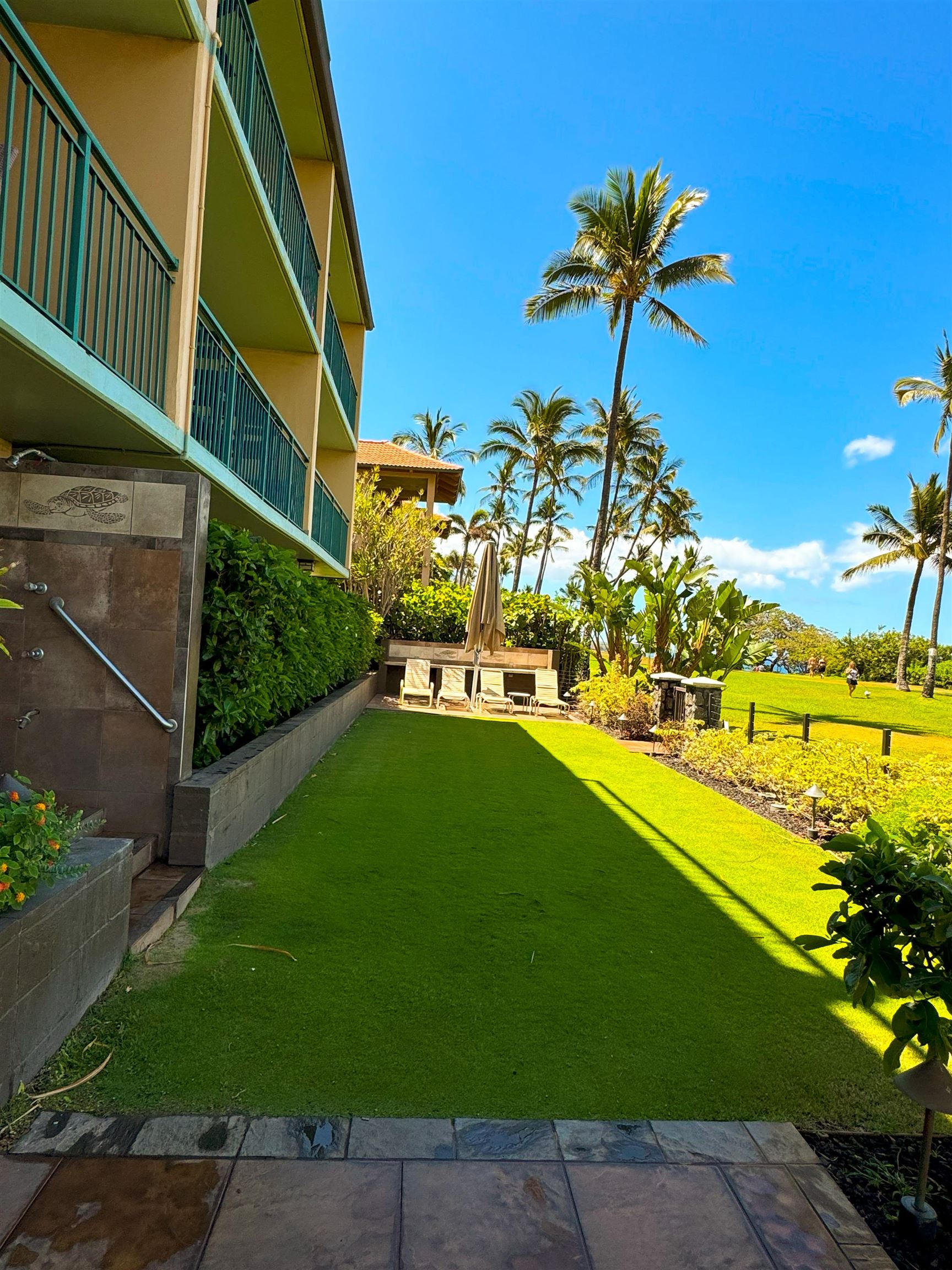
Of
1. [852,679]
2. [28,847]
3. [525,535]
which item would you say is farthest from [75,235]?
[525,535]

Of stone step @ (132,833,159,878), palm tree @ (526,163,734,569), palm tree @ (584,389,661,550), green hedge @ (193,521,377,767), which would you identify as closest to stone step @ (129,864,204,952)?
stone step @ (132,833,159,878)

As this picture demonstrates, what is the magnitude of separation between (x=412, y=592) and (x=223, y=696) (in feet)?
51.3

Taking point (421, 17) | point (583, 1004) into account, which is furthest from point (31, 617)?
point (421, 17)

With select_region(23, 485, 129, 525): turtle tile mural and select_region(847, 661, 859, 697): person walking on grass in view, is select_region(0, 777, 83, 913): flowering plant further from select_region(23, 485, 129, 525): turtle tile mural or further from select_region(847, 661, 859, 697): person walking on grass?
select_region(847, 661, 859, 697): person walking on grass

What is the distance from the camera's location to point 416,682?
17.6 meters

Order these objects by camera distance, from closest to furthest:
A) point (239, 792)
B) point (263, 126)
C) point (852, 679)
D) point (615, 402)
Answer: point (239, 792), point (263, 126), point (615, 402), point (852, 679)

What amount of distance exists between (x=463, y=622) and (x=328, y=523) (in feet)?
23.0

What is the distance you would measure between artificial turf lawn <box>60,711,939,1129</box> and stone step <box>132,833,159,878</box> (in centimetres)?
43

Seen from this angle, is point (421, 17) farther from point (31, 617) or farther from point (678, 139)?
point (678, 139)

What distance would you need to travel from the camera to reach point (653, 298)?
25281 mm

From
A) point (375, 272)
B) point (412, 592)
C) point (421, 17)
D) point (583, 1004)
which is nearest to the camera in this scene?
point (583, 1004)

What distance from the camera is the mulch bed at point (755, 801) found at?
8.30 m

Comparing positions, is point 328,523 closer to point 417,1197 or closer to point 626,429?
point 417,1197

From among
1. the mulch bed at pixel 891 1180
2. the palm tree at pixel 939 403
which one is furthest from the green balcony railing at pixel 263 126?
the palm tree at pixel 939 403
